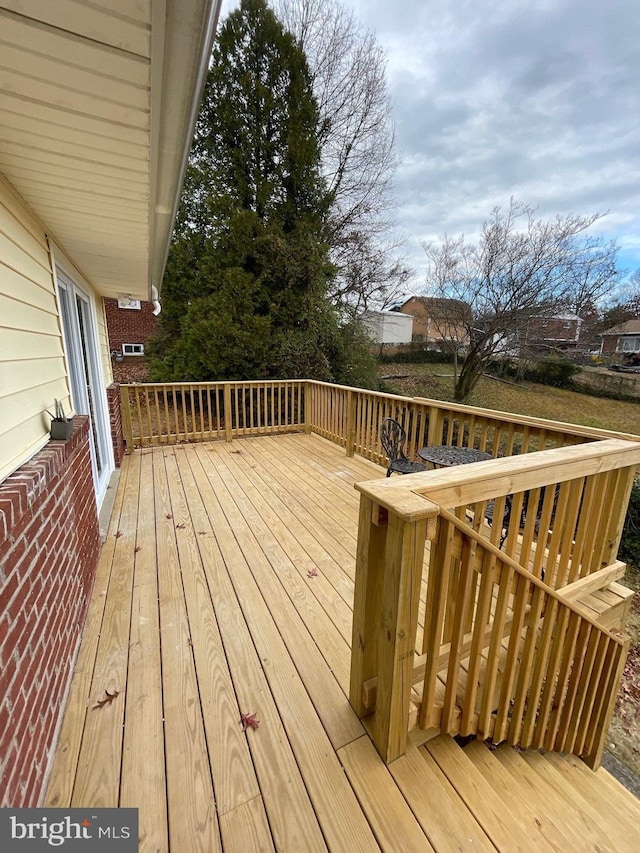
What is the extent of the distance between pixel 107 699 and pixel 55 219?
277 cm

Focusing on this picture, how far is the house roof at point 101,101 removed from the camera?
2.87 ft

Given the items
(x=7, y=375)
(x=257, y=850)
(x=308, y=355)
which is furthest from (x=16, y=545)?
(x=308, y=355)

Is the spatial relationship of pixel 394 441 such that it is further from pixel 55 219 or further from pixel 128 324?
pixel 128 324

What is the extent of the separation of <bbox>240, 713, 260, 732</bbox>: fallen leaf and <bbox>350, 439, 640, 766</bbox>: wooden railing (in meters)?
0.43

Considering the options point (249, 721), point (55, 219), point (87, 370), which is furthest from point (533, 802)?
point (87, 370)

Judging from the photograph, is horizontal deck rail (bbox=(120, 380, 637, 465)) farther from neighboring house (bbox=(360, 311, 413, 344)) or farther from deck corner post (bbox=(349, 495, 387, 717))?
neighboring house (bbox=(360, 311, 413, 344))

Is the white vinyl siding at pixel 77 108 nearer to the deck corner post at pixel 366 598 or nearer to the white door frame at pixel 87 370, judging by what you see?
the white door frame at pixel 87 370

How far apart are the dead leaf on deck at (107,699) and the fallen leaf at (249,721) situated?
0.61 metres

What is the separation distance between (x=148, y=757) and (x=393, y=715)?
95 centimetres

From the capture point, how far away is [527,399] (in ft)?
46.6

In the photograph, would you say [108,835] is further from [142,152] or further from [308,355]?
[308,355]

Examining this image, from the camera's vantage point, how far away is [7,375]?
4.93 ft

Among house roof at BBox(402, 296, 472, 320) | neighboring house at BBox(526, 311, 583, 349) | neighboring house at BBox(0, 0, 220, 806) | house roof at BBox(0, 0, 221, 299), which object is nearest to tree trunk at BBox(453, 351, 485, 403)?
house roof at BBox(402, 296, 472, 320)

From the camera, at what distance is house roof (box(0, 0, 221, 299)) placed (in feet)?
2.87
